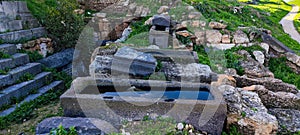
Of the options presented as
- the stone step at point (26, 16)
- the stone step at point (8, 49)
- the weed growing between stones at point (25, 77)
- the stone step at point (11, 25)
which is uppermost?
the stone step at point (26, 16)

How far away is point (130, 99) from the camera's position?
9.77ft

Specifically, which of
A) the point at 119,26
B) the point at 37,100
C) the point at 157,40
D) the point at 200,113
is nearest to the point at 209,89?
the point at 200,113

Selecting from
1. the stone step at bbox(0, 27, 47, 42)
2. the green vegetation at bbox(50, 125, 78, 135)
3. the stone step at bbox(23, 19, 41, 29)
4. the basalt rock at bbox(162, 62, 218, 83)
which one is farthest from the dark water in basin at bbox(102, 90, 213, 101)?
the stone step at bbox(23, 19, 41, 29)

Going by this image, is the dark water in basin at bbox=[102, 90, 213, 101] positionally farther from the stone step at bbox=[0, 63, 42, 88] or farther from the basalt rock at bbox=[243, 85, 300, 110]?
the stone step at bbox=[0, 63, 42, 88]

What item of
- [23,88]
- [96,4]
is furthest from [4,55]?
[96,4]

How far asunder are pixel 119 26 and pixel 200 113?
622 cm

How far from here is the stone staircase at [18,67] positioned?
4377 millimetres

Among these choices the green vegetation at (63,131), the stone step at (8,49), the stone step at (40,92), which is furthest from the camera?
the stone step at (8,49)

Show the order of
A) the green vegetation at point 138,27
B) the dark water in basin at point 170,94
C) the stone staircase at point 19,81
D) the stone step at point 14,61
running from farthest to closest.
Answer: the green vegetation at point 138,27, the stone step at point 14,61, the stone staircase at point 19,81, the dark water in basin at point 170,94

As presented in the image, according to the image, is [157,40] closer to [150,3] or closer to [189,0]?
[150,3]

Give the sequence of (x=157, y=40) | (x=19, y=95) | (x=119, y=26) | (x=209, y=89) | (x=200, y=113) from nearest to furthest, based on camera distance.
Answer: (x=200, y=113) < (x=209, y=89) < (x=19, y=95) < (x=157, y=40) < (x=119, y=26)

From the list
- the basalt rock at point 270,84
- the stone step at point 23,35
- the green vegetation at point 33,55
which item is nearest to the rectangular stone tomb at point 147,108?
the basalt rock at point 270,84

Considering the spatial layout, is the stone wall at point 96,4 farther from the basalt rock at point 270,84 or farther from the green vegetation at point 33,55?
the basalt rock at point 270,84

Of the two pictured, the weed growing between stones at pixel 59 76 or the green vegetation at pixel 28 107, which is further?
the weed growing between stones at pixel 59 76
